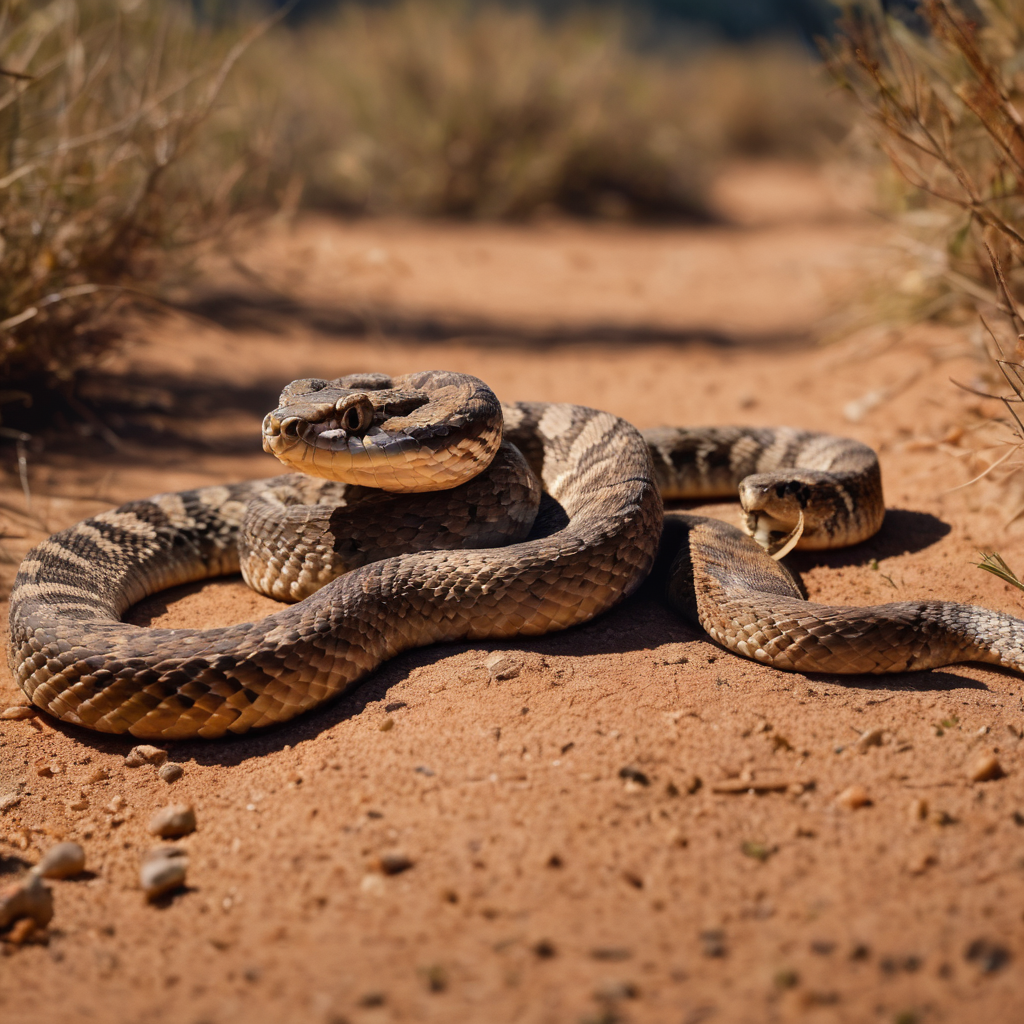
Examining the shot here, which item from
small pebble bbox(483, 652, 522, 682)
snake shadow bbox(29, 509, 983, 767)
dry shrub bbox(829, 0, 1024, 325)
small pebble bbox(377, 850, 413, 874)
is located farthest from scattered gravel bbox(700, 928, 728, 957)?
dry shrub bbox(829, 0, 1024, 325)

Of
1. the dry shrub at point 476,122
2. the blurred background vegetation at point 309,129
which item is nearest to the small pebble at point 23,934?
the blurred background vegetation at point 309,129

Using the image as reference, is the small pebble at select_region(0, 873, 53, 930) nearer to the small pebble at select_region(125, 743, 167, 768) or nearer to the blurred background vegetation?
the small pebble at select_region(125, 743, 167, 768)

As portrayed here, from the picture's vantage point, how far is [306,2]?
36531mm

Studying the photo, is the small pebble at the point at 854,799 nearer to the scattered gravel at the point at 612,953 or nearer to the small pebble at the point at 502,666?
the scattered gravel at the point at 612,953

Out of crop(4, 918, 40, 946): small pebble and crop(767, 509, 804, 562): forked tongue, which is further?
crop(767, 509, 804, 562): forked tongue


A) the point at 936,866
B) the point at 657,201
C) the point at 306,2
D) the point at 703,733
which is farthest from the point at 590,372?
the point at 306,2

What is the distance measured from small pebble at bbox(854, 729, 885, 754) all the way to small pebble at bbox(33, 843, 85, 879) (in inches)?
111

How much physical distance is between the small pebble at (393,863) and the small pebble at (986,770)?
1.98m

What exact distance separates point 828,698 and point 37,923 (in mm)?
2986

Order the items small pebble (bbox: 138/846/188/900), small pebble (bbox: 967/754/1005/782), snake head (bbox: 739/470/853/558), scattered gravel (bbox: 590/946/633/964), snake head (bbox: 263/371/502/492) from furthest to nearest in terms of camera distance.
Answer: snake head (bbox: 739/470/853/558), snake head (bbox: 263/371/502/492), small pebble (bbox: 967/754/1005/782), small pebble (bbox: 138/846/188/900), scattered gravel (bbox: 590/946/633/964)

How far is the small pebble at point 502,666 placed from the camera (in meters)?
3.92

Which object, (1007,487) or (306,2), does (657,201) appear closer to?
(1007,487)

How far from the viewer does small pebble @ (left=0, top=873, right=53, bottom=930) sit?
2947 millimetres

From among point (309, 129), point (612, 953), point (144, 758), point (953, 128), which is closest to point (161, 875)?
point (144, 758)
